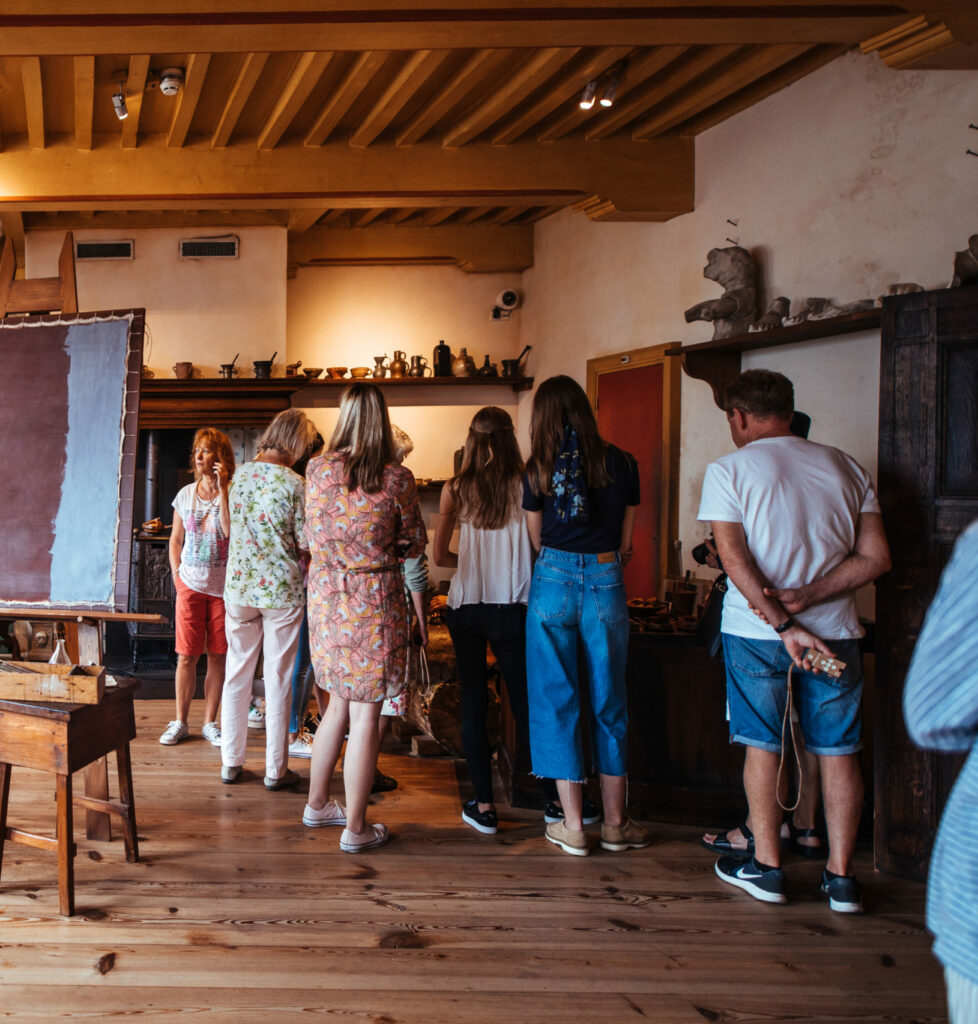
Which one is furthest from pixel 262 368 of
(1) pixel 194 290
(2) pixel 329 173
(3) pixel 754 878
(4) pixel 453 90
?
(3) pixel 754 878

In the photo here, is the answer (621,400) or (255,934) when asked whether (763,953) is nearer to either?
(255,934)

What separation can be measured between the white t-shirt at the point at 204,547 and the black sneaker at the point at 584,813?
1960 mm

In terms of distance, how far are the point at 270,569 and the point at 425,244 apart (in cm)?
523

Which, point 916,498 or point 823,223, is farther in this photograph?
point 823,223

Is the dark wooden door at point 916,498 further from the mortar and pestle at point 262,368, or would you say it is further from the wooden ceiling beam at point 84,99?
the mortar and pestle at point 262,368

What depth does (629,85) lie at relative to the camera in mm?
5043

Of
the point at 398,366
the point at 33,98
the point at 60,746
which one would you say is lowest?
the point at 60,746

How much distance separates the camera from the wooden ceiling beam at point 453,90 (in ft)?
15.9

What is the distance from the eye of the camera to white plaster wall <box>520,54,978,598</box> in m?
3.94

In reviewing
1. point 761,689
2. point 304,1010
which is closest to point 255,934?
point 304,1010

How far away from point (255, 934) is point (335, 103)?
4.43 meters

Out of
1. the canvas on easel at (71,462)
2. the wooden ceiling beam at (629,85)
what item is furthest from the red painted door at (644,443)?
the canvas on easel at (71,462)

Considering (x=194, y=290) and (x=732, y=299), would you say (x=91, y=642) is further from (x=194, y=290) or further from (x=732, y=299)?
(x=194, y=290)

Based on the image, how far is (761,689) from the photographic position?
2949mm
